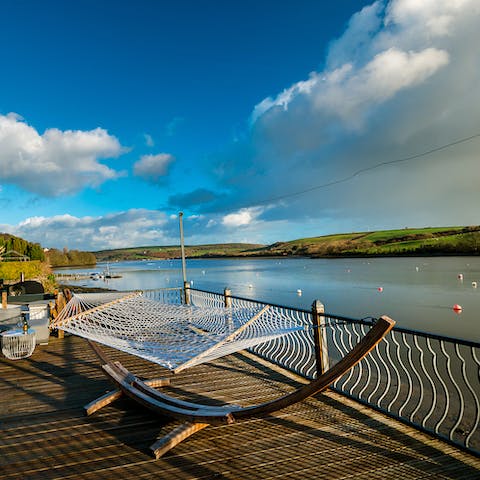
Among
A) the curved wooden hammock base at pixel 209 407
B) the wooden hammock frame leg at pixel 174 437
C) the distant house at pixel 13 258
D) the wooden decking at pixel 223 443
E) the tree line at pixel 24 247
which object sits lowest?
the wooden decking at pixel 223 443

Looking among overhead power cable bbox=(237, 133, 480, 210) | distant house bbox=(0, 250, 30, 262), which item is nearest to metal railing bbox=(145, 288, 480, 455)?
overhead power cable bbox=(237, 133, 480, 210)

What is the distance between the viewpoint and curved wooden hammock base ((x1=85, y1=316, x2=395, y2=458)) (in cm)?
198

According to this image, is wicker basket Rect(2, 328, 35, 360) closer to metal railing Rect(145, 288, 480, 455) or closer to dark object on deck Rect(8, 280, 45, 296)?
metal railing Rect(145, 288, 480, 455)

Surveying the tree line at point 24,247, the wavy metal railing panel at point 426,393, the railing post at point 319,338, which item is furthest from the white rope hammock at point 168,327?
the tree line at point 24,247

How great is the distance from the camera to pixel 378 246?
188ft

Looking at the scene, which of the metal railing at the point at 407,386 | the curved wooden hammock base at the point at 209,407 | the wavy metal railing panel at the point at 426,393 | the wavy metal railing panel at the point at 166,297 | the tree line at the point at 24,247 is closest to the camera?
the curved wooden hammock base at the point at 209,407

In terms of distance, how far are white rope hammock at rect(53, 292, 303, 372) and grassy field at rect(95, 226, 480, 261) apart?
47893mm

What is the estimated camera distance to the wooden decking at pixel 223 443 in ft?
6.94

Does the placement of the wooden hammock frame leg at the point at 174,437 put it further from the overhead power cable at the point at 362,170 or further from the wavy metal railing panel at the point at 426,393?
the overhead power cable at the point at 362,170

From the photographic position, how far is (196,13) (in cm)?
948

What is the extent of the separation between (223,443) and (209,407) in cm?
26

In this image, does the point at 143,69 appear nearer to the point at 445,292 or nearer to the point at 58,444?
the point at 58,444

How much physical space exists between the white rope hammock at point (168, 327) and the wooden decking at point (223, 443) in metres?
0.52

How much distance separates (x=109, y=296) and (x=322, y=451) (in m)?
4.67
